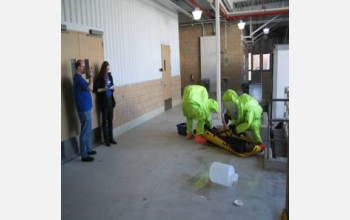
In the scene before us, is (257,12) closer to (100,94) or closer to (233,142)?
(233,142)

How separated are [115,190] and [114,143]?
2.04 metres

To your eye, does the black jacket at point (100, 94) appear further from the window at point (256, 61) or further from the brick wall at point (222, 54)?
the window at point (256, 61)

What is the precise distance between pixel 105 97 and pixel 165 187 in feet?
7.56

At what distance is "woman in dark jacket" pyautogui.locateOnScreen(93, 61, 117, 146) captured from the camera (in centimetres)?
503

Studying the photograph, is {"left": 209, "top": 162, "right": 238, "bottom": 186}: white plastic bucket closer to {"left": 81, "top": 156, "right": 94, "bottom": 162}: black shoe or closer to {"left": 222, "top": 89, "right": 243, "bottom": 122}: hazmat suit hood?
{"left": 222, "top": 89, "right": 243, "bottom": 122}: hazmat suit hood

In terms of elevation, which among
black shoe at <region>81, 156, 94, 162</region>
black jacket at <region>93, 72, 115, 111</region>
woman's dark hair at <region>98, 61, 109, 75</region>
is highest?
woman's dark hair at <region>98, 61, 109, 75</region>

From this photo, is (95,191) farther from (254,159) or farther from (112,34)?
(112,34)

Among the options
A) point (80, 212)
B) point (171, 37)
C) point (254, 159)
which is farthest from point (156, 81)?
point (80, 212)

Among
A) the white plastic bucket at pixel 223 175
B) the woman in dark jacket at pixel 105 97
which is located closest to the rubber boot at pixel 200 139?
the woman in dark jacket at pixel 105 97

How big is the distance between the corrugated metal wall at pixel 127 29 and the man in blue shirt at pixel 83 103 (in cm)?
75

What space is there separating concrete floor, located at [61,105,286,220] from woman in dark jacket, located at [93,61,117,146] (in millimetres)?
297

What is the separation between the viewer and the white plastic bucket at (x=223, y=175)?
336cm

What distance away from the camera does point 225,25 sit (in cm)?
1231

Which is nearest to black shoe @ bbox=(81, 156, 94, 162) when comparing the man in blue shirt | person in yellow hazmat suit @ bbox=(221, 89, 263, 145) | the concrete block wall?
the man in blue shirt
